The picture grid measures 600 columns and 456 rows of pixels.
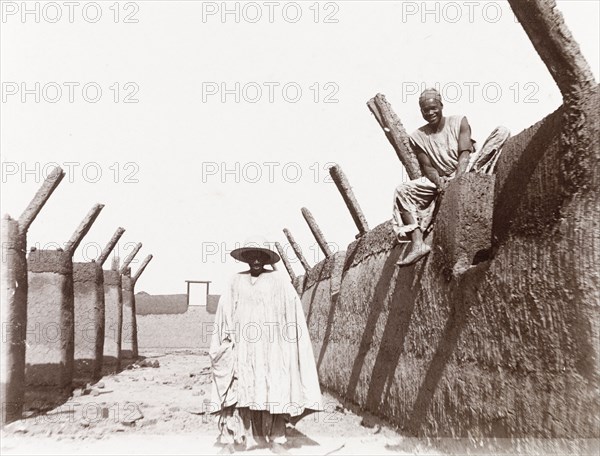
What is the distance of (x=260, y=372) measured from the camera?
5117 mm

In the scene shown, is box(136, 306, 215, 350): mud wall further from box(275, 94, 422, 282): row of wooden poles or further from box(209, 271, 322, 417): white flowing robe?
box(209, 271, 322, 417): white flowing robe

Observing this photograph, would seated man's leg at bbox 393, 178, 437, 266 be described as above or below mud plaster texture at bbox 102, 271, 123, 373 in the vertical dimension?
above

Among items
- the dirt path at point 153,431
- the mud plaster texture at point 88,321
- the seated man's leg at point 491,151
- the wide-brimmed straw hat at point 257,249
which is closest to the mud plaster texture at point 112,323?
the mud plaster texture at point 88,321

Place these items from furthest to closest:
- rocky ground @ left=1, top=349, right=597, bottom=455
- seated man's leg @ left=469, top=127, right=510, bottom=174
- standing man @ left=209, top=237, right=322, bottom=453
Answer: standing man @ left=209, top=237, right=322, bottom=453 < rocky ground @ left=1, top=349, right=597, bottom=455 < seated man's leg @ left=469, top=127, right=510, bottom=174

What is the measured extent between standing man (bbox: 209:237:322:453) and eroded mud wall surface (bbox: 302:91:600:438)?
3.25 feet

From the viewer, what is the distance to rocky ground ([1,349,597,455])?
4.75m

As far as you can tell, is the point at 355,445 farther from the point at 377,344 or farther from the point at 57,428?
the point at 57,428

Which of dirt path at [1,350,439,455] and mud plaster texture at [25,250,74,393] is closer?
dirt path at [1,350,439,455]

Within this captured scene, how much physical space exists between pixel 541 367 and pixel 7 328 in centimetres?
570

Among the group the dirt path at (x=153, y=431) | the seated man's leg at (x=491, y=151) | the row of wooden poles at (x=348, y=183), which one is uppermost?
the row of wooden poles at (x=348, y=183)

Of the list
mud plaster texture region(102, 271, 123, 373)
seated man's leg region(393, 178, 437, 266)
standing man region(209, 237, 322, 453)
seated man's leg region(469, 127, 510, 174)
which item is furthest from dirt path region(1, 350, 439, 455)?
mud plaster texture region(102, 271, 123, 373)

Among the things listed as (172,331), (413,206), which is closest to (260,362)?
(413,206)

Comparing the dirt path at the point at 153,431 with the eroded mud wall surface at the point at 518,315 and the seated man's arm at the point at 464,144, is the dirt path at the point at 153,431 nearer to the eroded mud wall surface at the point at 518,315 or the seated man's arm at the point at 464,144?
the eroded mud wall surface at the point at 518,315

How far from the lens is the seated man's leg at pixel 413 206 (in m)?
4.46
